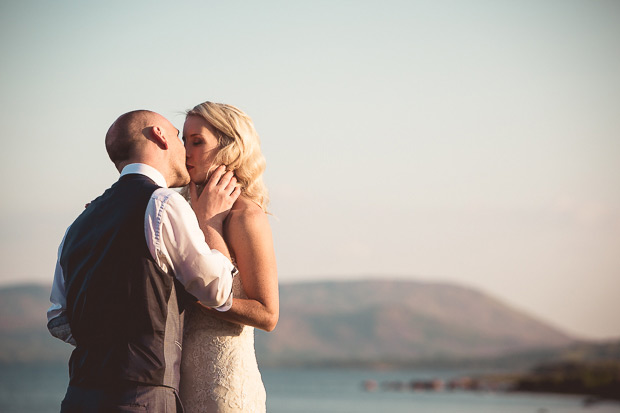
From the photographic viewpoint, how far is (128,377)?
10.3 ft

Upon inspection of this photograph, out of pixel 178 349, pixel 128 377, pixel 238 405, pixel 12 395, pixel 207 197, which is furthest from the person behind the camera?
pixel 12 395

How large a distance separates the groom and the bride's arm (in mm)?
279

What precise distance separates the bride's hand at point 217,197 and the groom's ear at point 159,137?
0.56 meters

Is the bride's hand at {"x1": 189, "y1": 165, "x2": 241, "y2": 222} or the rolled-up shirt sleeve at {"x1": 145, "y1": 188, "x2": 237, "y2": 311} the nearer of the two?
the rolled-up shirt sleeve at {"x1": 145, "y1": 188, "x2": 237, "y2": 311}

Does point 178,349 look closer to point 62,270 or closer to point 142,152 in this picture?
point 62,270

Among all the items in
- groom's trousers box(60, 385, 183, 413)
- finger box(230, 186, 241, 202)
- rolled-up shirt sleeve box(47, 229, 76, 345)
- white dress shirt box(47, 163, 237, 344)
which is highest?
finger box(230, 186, 241, 202)

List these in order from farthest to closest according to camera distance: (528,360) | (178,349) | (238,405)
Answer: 1. (528,360)
2. (238,405)
3. (178,349)

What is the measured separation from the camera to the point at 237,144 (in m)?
4.27

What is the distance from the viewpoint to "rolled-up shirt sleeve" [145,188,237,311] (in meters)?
3.27

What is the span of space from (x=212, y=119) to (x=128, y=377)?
1.61 meters

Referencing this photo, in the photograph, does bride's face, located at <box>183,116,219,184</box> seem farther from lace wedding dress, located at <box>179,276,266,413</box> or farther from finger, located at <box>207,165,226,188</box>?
lace wedding dress, located at <box>179,276,266,413</box>

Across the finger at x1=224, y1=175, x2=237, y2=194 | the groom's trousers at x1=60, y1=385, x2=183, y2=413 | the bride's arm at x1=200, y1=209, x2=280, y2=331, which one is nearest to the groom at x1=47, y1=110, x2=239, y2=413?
the groom's trousers at x1=60, y1=385, x2=183, y2=413

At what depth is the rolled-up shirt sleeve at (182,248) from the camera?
327 cm

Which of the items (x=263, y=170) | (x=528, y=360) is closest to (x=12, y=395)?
(x=263, y=170)
